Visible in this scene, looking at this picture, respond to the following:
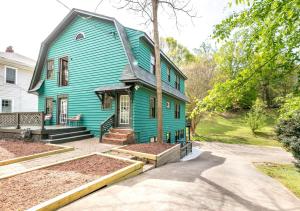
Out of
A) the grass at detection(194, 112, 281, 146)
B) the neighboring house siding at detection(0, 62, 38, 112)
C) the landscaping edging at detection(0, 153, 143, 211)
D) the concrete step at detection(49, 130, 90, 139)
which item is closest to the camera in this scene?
the landscaping edging at detection(0, 153, 143, 211)

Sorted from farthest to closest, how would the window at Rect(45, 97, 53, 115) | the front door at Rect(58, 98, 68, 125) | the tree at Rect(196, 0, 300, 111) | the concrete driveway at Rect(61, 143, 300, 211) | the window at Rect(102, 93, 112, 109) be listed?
1. the window at Rect(45, 97, 53, 115)
2. the front door at Rect(58, 98, 68, 125)
3. the window at Rect(102, 93, 112, 109)
4. the tree at Rect(196, 0, 300, 111)
5. the concrete driveway at Rect(61, 143, 300, 211)

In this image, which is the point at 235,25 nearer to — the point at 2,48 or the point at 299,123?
the point at 299,123

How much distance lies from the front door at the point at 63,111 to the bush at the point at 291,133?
14703 mm

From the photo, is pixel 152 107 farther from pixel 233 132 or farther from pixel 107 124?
pixel 233 132

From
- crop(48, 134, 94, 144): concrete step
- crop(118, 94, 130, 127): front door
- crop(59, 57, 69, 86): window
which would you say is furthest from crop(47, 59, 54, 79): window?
crop(118, 94, 130, 127): front door

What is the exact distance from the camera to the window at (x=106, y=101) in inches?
444

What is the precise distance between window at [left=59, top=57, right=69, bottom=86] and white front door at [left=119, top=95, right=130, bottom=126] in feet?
18.5

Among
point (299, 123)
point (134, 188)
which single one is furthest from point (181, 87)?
point (134, 188)

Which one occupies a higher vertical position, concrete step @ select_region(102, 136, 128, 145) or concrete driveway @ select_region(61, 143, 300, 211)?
concrete step @ select_region(102, 136, 128, 145)

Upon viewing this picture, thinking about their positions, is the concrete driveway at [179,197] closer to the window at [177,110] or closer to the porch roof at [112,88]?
the porch roof at [112,88]

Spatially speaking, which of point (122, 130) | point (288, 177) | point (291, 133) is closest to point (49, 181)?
point (122, 130)

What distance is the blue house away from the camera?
34.3ft

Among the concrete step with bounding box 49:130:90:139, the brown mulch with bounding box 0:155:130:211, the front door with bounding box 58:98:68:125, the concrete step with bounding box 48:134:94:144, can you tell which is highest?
the front door with bounding box 58:98:68:125

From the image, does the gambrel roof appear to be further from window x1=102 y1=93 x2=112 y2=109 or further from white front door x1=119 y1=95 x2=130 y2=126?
window x1=102 y1=93 x2=112 y2=109
